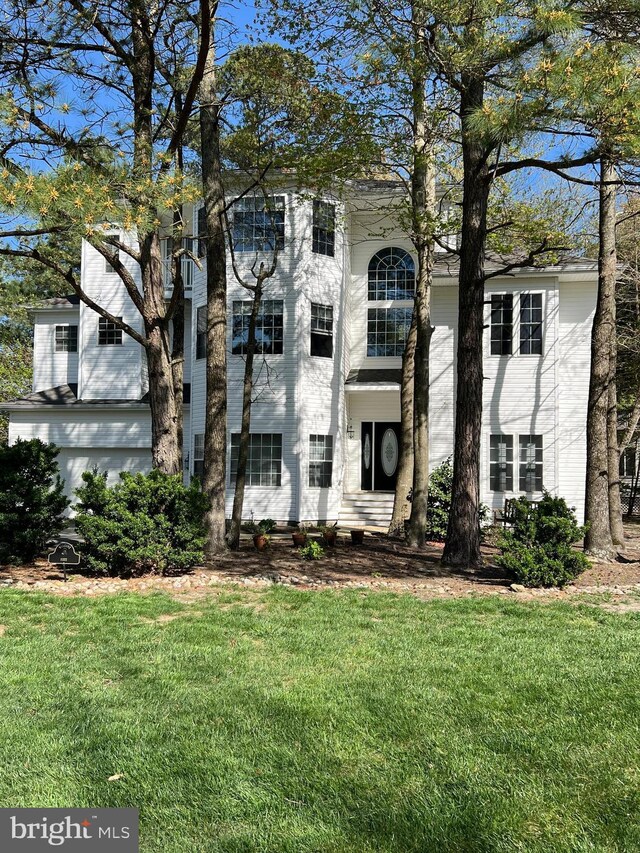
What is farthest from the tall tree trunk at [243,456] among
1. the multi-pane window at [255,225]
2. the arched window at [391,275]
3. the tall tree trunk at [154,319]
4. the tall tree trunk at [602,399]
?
the arched window at [391,275]

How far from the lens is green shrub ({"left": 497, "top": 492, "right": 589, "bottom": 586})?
8.74 meters

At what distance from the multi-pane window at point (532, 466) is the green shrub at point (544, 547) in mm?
8994

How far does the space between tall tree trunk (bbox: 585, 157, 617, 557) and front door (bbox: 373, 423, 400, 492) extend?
8.40 meters

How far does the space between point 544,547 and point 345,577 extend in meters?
2.72

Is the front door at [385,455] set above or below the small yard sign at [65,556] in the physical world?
above

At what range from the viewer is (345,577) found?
9.66 metres

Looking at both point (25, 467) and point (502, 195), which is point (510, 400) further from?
point (25, 467)

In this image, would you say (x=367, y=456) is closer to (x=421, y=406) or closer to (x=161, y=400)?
(x=421, y=406)

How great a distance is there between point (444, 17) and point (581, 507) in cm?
1320

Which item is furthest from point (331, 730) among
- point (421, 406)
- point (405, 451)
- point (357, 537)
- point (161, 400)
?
point (405, 451)

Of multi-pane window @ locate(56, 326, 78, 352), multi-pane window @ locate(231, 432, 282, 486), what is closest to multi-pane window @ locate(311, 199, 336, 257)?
multi-pane window @ locate(231, 432, 282, 486)

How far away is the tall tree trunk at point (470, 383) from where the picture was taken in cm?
1021

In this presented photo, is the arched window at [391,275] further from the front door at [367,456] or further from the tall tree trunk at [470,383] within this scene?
the tall tree trunk at [470,383]

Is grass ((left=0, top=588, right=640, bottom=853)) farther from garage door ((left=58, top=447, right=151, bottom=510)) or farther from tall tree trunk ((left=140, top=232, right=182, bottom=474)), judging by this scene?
garage door ((left=58, top=447, right=151, bottom=510))
